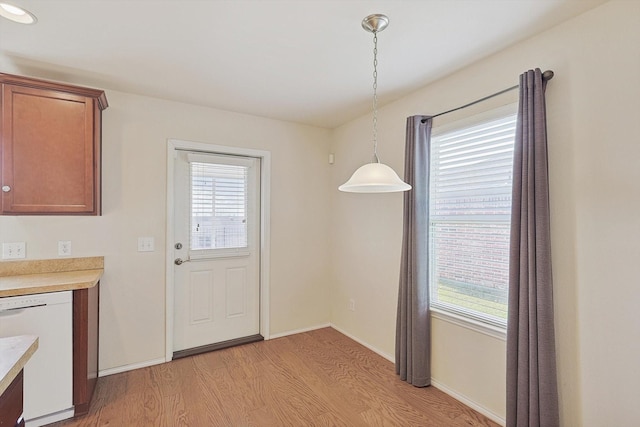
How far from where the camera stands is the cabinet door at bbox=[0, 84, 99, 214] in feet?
7.44

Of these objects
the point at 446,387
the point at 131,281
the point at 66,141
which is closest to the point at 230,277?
the point at 131,281

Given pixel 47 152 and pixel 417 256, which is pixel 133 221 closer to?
pixel 47 152

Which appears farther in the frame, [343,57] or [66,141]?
[66,141]

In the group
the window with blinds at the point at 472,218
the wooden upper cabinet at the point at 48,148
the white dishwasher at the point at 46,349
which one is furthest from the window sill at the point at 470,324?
the wooden upper cabinet at the point at 48,148

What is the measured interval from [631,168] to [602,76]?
528mm

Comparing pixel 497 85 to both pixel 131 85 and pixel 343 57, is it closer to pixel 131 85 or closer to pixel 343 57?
pixel 343 57

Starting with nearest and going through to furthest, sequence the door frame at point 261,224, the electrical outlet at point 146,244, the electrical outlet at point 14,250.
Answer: the electrical outlet at point 14,250 → the electrical outlet at point 146,244 → the door frame at point 261,224

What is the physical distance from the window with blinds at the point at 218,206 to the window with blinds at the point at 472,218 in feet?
6.79

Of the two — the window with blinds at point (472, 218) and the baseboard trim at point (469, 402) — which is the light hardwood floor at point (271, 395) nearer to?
the baseboard trim at point (469, 402)

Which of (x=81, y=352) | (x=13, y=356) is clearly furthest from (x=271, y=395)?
(x=13, y=356)

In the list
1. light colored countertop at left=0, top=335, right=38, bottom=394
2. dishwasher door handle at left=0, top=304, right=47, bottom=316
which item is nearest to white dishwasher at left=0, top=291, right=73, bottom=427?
dishwasher door handle at left=0, top=304, right=47, bottom=316

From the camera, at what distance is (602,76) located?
1.71 meters

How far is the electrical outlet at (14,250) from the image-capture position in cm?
245

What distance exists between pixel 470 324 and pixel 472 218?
2.61 ft
